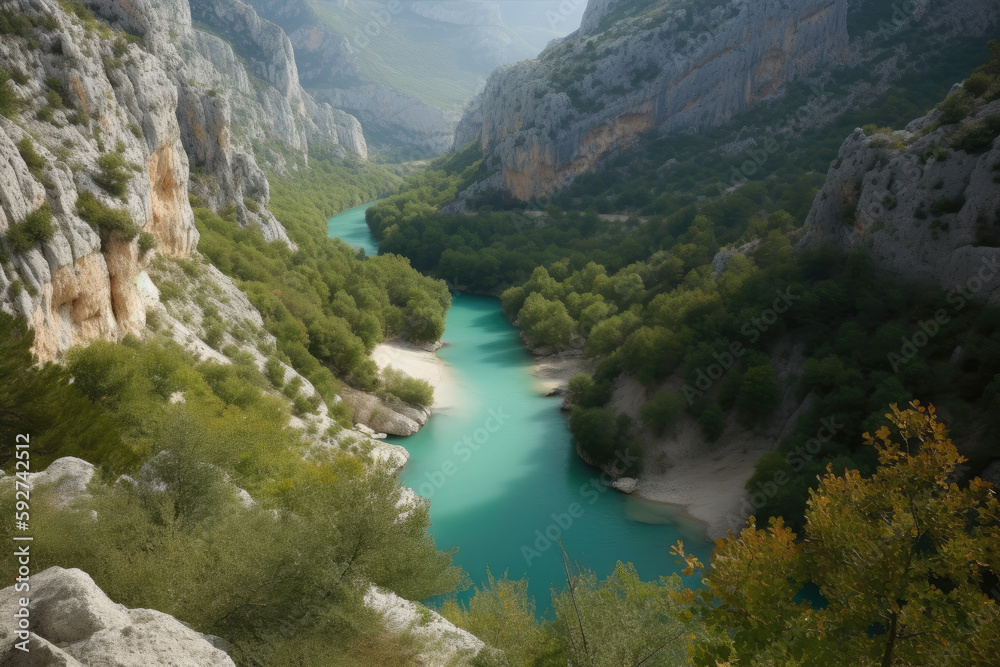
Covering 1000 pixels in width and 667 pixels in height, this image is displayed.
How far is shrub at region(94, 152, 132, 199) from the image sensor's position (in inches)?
890

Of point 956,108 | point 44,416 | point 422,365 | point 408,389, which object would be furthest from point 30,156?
point 956,108

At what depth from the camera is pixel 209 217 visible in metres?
40.7

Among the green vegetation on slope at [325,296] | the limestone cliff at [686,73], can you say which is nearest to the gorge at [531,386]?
the green vegetation on slope at [325,296]

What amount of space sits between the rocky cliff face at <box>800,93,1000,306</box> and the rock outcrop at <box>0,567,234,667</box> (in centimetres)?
2922

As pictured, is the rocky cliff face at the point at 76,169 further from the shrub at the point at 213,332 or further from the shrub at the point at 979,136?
the shrub at the point at 979,136

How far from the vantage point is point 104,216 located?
21516mm

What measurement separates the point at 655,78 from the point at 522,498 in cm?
6899

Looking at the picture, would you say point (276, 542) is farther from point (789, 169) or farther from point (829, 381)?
point (789, 169)

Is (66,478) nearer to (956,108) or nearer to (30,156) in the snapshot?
(30,156)

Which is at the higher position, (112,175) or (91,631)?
(112,175)

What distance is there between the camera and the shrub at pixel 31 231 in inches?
667

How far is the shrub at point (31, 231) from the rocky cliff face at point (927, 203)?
3355 centimetres

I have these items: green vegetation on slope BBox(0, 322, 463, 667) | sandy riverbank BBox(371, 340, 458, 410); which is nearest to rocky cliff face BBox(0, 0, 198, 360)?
green vegetation on slope BBox(0, 322, 463, 667)

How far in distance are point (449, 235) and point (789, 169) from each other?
42314mm
